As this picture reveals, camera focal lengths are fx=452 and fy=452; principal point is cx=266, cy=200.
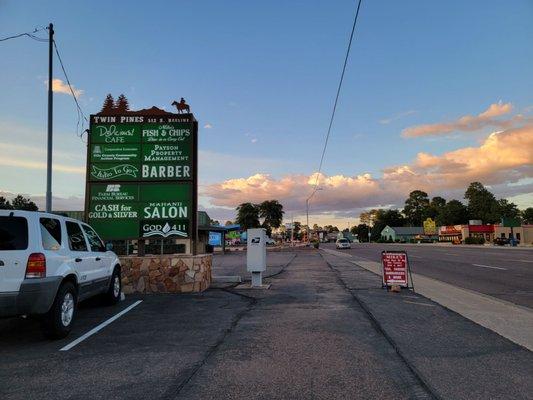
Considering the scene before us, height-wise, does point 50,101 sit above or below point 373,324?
above

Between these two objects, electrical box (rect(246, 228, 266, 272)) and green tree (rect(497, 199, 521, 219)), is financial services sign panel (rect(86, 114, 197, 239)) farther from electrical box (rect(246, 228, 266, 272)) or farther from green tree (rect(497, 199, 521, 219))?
green tree (rect(497, 199, 521, 219))

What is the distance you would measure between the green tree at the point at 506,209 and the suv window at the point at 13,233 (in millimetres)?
157425

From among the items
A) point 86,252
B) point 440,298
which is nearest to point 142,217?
point 86,252

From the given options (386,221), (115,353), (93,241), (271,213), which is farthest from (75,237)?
(386,221)

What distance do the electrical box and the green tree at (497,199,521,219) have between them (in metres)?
150

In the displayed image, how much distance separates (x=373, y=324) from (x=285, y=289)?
5439 mm

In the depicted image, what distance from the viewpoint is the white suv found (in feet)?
21.2

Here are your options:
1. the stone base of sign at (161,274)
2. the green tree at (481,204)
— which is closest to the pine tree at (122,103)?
the stone base of sign at (161,274)

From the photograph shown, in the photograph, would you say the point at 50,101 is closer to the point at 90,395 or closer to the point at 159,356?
the point at 159,356

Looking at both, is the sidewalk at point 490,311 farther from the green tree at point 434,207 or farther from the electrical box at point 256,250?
the green tree at point 434,207

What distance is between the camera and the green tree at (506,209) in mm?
144625

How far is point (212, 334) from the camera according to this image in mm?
7371

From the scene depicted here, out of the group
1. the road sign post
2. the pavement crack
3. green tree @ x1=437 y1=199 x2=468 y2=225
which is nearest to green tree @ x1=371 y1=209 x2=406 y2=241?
green tree @ x1=437 y1=199 x2=468 y2=225

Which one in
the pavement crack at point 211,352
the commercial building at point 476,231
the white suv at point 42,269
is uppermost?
the commercial building at point 476,231
